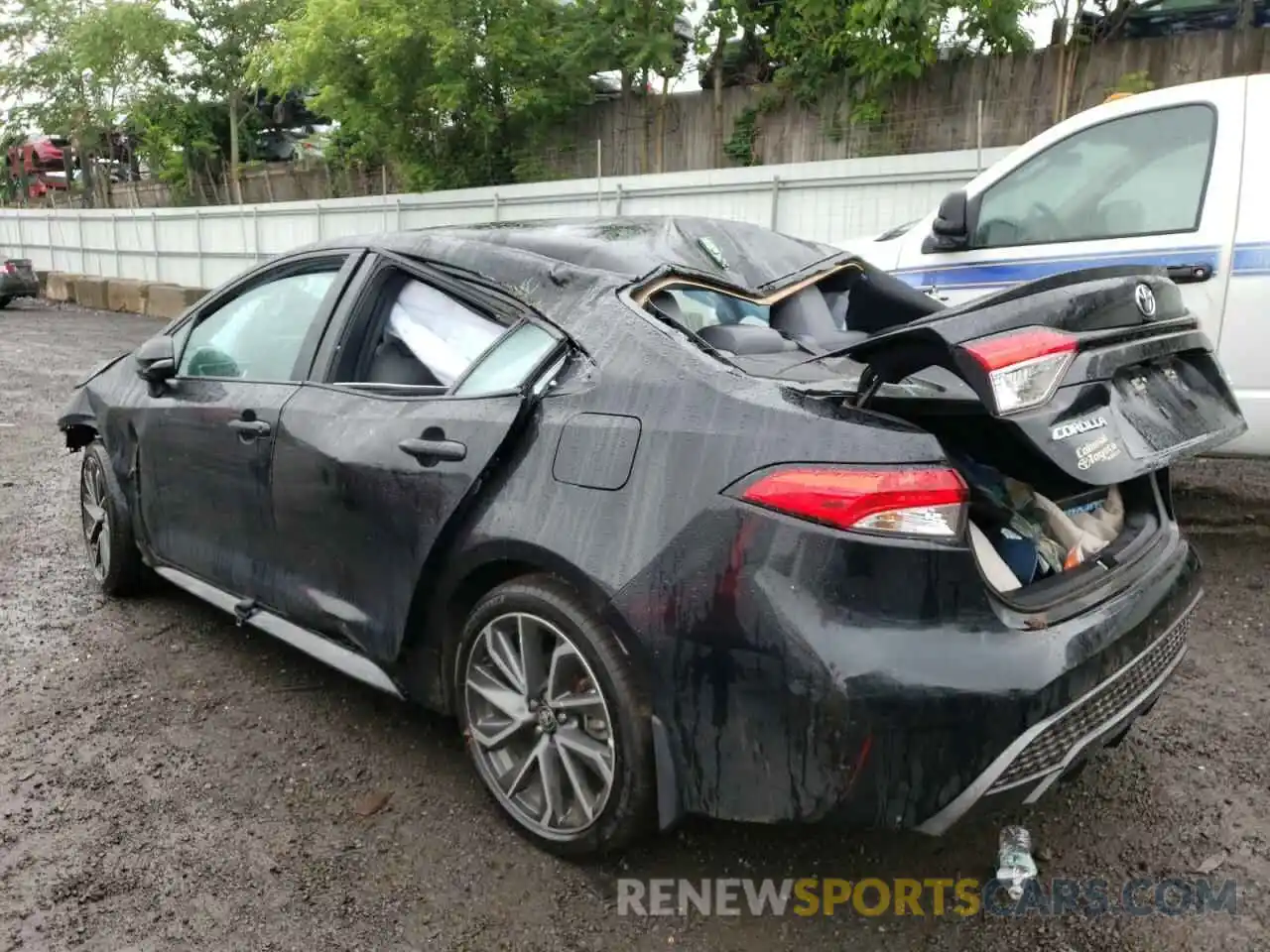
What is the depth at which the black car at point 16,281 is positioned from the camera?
1983cm

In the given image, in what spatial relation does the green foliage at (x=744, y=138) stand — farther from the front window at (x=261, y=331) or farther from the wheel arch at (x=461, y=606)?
the wheel arch at (x=461, y=606)

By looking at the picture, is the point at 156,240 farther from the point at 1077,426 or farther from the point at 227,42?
the point at 1077,426

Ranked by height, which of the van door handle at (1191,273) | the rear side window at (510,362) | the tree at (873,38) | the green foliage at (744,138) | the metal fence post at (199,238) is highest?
the tree at (873,38)

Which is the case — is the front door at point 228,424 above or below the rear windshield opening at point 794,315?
below

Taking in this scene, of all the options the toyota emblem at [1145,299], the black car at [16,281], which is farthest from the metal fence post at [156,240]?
the toyota emblem at [1145,299]

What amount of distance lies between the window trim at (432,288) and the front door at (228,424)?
139 mm

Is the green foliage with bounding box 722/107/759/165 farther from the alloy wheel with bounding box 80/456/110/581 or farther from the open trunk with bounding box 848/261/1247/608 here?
the open trunk with bounding box 848/261/1247/608

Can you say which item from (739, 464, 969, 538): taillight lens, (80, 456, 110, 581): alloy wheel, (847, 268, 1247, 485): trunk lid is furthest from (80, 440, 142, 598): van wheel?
(847, 268, 1247, 485): trunk lid

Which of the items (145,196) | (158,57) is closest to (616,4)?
(158,57)

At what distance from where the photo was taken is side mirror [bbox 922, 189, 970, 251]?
483cm

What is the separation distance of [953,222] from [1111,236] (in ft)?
2.31

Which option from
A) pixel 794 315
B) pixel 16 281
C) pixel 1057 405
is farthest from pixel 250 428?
pixel 16 281

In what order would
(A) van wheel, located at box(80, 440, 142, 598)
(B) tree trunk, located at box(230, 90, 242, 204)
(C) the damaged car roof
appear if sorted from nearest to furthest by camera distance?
1. (C) the damaged car roof
2. (A) van wheel, located at box(80, 440, 142, 598)
3. (B) tree trunk, located at box(230, 90, 242, 204)

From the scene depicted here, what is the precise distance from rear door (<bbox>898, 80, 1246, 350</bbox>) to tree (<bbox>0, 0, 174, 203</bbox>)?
25698mm
